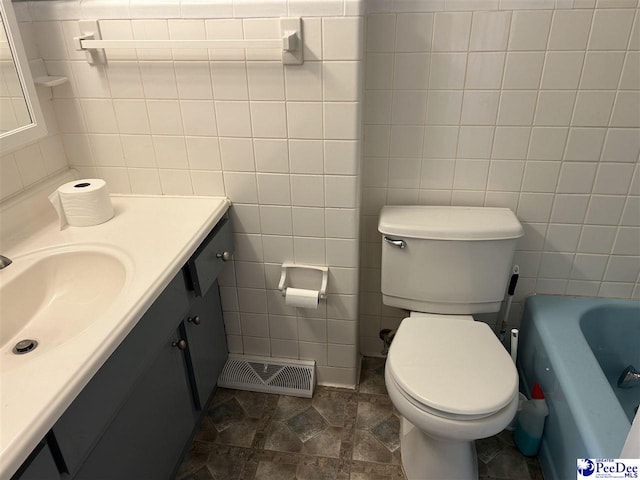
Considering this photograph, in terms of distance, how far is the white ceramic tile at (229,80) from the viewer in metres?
1.47

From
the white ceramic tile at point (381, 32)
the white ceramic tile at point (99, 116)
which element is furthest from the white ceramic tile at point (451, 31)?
the white ceramic tile at point (99, 116)

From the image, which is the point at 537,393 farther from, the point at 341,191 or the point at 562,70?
the point at 562,70

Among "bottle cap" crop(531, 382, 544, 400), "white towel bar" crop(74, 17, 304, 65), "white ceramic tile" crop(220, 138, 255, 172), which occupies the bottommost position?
"bottle cap" crop(531, 382, 544, 400)

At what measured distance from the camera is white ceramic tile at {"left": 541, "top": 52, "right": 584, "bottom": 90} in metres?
1.49

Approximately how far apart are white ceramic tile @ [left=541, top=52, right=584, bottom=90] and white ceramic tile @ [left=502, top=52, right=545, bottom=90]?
0.02 m

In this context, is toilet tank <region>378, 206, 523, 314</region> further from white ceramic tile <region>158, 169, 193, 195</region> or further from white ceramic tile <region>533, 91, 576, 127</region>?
white ceramic tile <region>158, 169, 193, 195</region>

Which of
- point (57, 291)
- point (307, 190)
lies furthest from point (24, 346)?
point (307, 190)

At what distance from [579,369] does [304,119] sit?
3.75ft

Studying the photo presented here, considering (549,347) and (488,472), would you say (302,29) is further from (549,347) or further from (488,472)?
(488,472)

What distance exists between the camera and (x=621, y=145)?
1584mm

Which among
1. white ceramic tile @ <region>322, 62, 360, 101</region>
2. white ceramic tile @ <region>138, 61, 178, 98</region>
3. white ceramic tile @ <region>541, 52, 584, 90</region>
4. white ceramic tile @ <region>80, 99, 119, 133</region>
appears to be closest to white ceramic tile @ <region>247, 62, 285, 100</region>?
white ceramic tile @ <region>322, 62, 360, 101</region>

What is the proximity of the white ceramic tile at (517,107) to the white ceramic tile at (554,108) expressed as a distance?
0.8 inches

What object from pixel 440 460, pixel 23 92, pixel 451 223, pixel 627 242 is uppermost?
pixel 23 92

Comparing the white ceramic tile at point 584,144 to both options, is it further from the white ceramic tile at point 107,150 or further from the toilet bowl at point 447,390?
the white ceramic tile at point 107,150
